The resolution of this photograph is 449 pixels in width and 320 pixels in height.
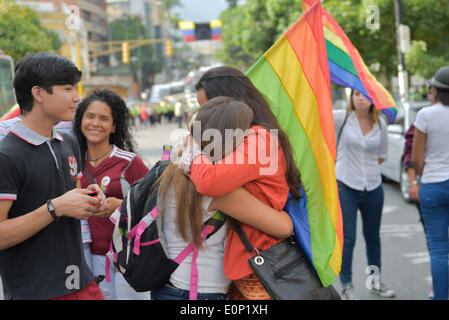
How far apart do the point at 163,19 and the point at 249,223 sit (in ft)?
378

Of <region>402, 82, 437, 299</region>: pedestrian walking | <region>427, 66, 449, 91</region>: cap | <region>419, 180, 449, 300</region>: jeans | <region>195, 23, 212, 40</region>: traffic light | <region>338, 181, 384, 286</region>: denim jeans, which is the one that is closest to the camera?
<region>427, 66, 449, 91</region>: cap

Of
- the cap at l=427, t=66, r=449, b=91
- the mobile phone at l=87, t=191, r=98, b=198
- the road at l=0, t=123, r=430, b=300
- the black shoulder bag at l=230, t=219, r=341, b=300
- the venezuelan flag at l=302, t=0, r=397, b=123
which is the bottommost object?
Answer: the road at l=0, t=123, r=430, b=300

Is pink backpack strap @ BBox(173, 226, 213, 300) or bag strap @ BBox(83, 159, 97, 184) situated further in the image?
bag strap @ BBox(83, 159, 97, 184)

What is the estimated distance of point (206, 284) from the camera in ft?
7.20

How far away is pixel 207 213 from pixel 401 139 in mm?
7790

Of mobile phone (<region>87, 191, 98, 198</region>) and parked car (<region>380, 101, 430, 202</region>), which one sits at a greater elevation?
mobile phone (<region>87, 191, 98, 198</region>)

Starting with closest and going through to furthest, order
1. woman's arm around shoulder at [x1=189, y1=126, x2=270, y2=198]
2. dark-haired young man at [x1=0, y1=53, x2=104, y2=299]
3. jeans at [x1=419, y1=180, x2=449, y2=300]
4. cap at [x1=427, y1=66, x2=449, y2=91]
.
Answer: woman's arm around shoulder at [x1=189, y1=126, x2=270, y2=198] → dark-haired young man at [x1=0, y1=53, x2=104, y2=299] → cap at [x1=427, y1=66, x2=449, y2=91] → jeans at [x1=419, y1=180, x2=449, y2=300]

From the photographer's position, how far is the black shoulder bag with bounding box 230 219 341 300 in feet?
6.75

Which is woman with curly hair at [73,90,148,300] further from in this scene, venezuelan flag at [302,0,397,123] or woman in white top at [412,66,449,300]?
woman in white top at [412,66,449,300]

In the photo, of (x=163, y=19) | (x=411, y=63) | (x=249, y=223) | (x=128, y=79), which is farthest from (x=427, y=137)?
(x=163, y=19)

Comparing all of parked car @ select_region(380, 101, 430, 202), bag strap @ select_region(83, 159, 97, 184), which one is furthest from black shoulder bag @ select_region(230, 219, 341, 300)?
parked car @ select_region(380, 101, 430, 202)

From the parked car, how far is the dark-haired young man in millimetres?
7577

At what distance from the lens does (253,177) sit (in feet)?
6.77

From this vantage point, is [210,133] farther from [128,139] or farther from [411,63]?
[411,63]
